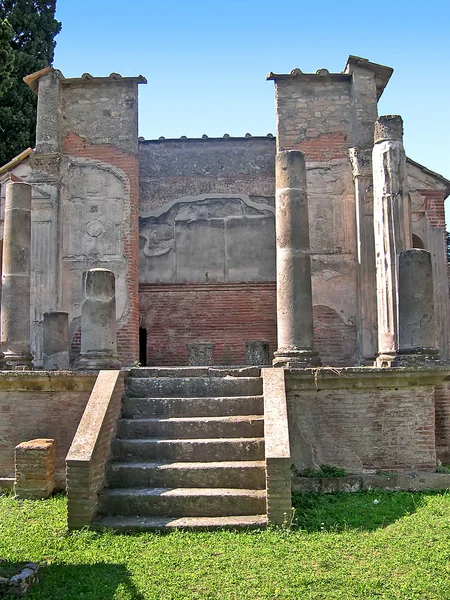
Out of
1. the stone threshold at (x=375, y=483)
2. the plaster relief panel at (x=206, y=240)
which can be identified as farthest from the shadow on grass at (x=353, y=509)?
the plaster relief panel at (x=206, y=240)

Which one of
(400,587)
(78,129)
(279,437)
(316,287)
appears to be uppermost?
(78,129)

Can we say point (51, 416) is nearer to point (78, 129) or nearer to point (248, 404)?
point (248, 404)

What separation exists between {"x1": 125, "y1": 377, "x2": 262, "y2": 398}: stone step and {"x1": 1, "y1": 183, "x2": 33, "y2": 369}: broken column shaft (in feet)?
8.82

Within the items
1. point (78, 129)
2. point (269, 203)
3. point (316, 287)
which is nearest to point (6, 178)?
point (78, 129)

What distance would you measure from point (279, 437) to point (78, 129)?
8668mm

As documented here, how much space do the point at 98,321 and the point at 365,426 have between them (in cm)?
377

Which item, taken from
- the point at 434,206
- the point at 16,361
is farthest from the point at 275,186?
the point at 16,361

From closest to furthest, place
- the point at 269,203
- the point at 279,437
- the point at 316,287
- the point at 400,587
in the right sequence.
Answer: the point at 400,587
the point at 279,437
the point at 316,287
the point at 269,203

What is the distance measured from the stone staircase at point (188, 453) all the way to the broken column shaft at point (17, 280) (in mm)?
2730

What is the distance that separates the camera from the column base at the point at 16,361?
387 inches

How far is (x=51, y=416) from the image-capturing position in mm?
8281

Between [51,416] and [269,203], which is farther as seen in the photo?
[269,203]

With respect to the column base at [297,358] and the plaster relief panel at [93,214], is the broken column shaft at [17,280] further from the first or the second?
the column base at [297,358]

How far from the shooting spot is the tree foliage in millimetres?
17438
